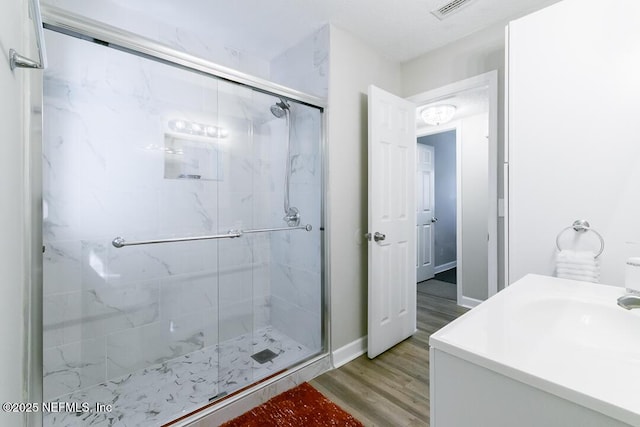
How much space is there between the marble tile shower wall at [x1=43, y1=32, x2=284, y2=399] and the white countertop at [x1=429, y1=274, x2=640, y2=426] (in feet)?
5.89

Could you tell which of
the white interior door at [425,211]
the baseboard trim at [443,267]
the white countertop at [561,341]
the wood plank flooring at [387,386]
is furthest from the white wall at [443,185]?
the white countertop at [561,341]

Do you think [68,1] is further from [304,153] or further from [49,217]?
[304,153]

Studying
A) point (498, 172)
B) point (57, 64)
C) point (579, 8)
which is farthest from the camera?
point (498, 172)

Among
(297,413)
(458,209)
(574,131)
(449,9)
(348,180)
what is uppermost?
(449,9)

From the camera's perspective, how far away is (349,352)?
2203mm

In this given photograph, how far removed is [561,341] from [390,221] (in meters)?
1.61

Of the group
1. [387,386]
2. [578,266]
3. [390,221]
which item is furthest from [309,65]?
[387,386]

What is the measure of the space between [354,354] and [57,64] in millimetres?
2693

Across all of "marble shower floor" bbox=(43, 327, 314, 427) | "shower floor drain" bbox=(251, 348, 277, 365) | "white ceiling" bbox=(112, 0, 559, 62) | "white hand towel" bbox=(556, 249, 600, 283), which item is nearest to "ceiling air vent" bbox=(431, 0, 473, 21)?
"white ceiling" bbox=(112, 0, 559, 62)

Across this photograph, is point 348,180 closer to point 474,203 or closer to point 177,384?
point 177,384

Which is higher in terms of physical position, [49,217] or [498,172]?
[498,172]

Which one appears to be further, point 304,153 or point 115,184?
point 304,153

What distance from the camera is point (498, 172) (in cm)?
211

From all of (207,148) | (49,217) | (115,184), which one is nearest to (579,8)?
(207,148)
